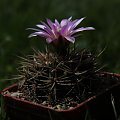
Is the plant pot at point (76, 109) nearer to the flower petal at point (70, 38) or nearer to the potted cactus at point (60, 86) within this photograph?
the potted cactus at point (60, 86)

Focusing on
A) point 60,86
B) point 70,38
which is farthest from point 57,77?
point 70,38

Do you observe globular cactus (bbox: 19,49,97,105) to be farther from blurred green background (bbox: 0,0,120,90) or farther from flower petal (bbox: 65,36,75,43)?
blurred green background (bbox: 0,0,120,90)

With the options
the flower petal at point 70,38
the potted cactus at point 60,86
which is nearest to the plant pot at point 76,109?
the potted cactus at point 60,86

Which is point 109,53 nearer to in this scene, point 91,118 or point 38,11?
point 38,11

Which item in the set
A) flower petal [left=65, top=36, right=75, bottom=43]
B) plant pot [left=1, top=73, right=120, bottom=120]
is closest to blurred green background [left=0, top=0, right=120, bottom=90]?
plant pot [left=1, top=73, right=120, bottom=120]

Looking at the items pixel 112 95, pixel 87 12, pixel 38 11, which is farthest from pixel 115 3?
pixel 112 95

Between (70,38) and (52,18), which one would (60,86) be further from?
(52,18)

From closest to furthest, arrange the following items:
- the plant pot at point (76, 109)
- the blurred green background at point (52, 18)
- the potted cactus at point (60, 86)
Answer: the plant pot at point (76, 109)
the potted cactus at point (60, 86)
the blurred green background at point (52, 18)
